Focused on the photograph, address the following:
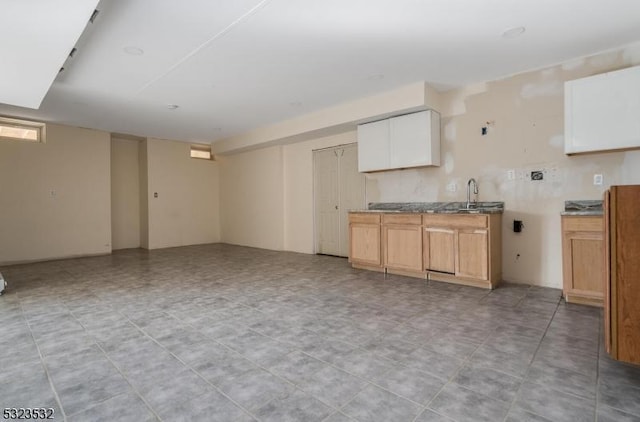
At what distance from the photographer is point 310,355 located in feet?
7.42

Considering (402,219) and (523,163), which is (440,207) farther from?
(523,163)

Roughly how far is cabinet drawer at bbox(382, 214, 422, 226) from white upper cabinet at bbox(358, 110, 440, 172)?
0.80m

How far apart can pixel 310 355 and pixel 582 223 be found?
10.2 ft

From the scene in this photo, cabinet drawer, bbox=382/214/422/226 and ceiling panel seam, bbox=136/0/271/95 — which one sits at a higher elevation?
ceiling panel seam, bbox=136/0/271/95

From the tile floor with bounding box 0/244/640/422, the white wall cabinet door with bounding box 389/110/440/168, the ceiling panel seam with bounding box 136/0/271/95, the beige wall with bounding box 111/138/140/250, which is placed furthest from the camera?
the beige wall with bounding box 111/138/140/250

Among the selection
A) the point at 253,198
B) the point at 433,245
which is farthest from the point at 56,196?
the point at 433,245

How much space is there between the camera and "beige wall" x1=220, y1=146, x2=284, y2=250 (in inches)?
298

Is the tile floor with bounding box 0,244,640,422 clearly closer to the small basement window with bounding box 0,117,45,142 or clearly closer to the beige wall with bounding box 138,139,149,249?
the small basement window with bounding box 0,117,45,142

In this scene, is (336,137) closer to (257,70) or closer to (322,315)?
(257,70)

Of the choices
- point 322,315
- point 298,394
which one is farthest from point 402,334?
point 298,394

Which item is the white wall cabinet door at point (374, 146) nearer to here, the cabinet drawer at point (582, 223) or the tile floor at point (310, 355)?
the tile floor at point (310, 355)

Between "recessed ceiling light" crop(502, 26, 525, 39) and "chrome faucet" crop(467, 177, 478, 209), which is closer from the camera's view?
"recessed ceiling light" crop(502, 26, 525, 39)

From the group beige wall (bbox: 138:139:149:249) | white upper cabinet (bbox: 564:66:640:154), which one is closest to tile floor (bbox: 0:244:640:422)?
white upper cabinet (bbox: 564:66:640:154)

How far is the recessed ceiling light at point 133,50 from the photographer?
3.39 meters
